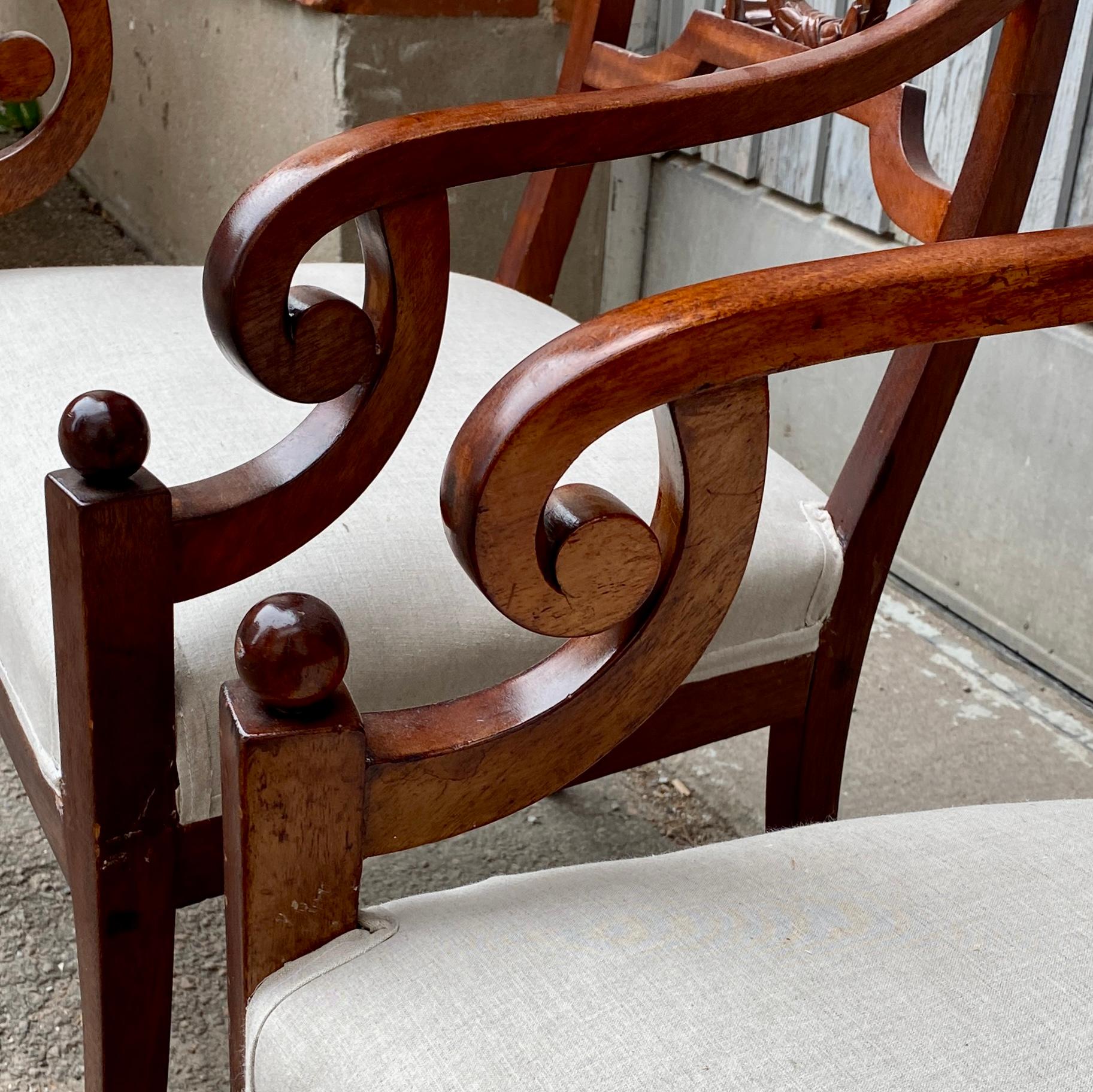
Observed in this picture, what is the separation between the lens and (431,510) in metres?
0.87

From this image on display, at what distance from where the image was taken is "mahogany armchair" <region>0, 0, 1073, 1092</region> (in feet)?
1.77

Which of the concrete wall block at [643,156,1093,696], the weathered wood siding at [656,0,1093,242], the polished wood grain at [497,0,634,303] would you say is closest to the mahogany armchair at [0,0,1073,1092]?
the polished wood grain at [497,0,634,303]

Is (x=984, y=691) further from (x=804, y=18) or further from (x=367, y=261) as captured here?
(x=367, y=261)

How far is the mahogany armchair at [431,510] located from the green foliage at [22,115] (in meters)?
2.07

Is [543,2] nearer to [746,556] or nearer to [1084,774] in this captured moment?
[1084,774]

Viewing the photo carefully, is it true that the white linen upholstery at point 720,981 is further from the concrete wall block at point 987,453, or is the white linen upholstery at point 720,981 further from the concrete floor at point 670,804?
the concrete wall block at point 987,453

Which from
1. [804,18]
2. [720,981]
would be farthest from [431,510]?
[804,18]

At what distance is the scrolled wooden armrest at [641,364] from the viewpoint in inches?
19.4

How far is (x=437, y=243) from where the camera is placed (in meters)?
0.74

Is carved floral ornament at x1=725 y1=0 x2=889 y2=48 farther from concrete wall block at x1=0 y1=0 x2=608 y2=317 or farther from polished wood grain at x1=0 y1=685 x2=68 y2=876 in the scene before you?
concrete wall block at x1=0 y1=0 x2=608 y2=317

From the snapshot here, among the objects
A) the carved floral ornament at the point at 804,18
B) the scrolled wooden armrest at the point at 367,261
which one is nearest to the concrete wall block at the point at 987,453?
the carved floral ornament at the point at 804,18

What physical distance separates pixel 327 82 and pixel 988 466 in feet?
3.39

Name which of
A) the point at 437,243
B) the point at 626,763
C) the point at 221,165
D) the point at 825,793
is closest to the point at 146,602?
the point at 437,243

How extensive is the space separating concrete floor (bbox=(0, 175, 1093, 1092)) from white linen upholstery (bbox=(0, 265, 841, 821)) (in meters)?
0.41
